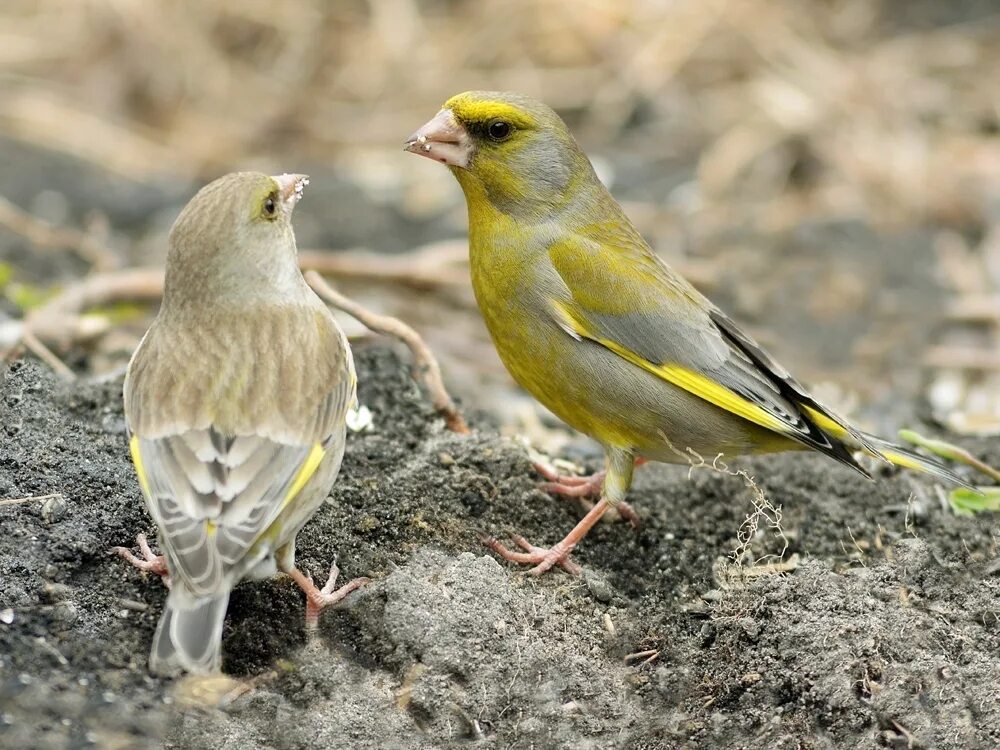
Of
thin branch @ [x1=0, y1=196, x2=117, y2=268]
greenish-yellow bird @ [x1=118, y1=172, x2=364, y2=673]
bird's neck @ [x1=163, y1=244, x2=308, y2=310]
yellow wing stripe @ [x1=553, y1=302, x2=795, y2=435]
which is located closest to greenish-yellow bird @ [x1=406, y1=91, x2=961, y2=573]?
yellow wing stripe @ [x1=553, y1=302, x2=795, y2=435]

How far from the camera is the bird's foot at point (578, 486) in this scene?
202 inches

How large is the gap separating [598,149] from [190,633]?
6.97 m

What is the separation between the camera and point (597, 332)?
4.94 meters

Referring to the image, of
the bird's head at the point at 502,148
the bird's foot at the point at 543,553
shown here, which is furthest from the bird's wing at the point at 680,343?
the bird's foot at the point at 543,553

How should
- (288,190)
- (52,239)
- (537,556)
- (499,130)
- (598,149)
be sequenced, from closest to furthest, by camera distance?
(288,190) < (537,556) < (499,130) < (52,239) < (598,149)

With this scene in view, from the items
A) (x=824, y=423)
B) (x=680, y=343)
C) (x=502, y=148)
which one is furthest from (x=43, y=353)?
(x=824, y=423)

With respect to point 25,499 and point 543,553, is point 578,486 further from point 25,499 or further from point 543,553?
point 25,499

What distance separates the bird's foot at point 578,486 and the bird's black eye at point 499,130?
1.27 metres

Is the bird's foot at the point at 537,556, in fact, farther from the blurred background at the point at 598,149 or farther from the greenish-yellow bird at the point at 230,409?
the blurred background at the point at 598,149

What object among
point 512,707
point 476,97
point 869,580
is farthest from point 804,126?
point 512,707

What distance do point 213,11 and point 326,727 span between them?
8276 millimetres

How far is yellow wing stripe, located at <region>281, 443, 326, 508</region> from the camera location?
3825mm

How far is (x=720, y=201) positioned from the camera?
366 inches

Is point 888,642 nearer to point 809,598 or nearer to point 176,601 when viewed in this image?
point 809,598
